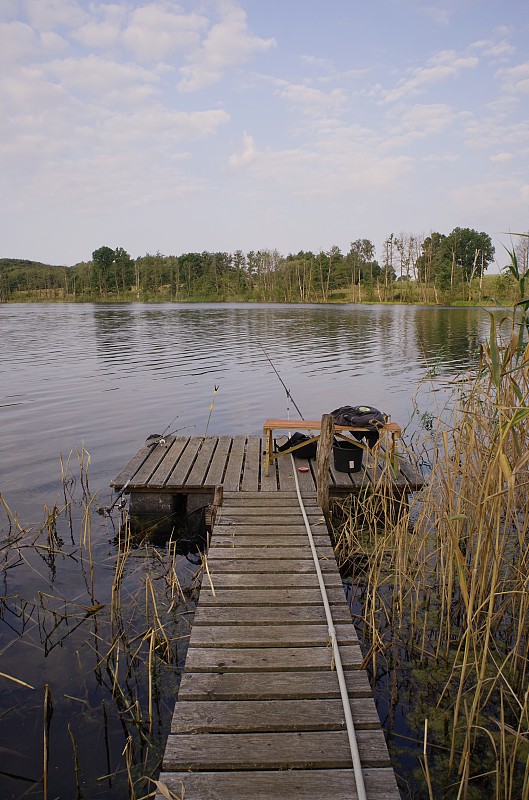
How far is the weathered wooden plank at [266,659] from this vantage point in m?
2.93

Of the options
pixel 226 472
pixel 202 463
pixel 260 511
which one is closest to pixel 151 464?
pixel 202 463

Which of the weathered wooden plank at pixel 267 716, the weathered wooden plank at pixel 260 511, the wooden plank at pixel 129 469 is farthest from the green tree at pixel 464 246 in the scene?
the weathered wooden plank at pixel 267 716

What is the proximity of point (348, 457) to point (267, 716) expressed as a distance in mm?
4097

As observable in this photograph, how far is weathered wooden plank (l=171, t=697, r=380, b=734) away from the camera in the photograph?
8.10 ft

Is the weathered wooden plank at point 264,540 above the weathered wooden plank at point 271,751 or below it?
below

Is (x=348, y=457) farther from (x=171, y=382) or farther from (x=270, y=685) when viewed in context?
(x=171, y=382)

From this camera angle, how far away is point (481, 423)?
3457 millimetres

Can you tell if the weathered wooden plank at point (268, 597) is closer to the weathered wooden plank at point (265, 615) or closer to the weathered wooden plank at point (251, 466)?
the weathered wooden plank at point (265, 615)

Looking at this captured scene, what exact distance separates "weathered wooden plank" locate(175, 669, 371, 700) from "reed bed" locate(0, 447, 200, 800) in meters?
0.46

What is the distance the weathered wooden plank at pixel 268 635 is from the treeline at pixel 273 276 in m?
60.6

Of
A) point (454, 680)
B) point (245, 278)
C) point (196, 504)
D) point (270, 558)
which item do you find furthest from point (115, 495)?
point (245, 278)

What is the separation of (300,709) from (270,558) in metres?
1.82

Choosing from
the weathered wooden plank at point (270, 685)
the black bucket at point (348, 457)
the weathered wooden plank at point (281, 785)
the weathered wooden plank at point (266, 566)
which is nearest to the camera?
the weathered wooden plank at point (281, 785)

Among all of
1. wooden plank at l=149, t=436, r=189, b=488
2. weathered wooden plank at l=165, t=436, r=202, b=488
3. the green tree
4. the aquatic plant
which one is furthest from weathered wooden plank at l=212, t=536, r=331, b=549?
the green tree
